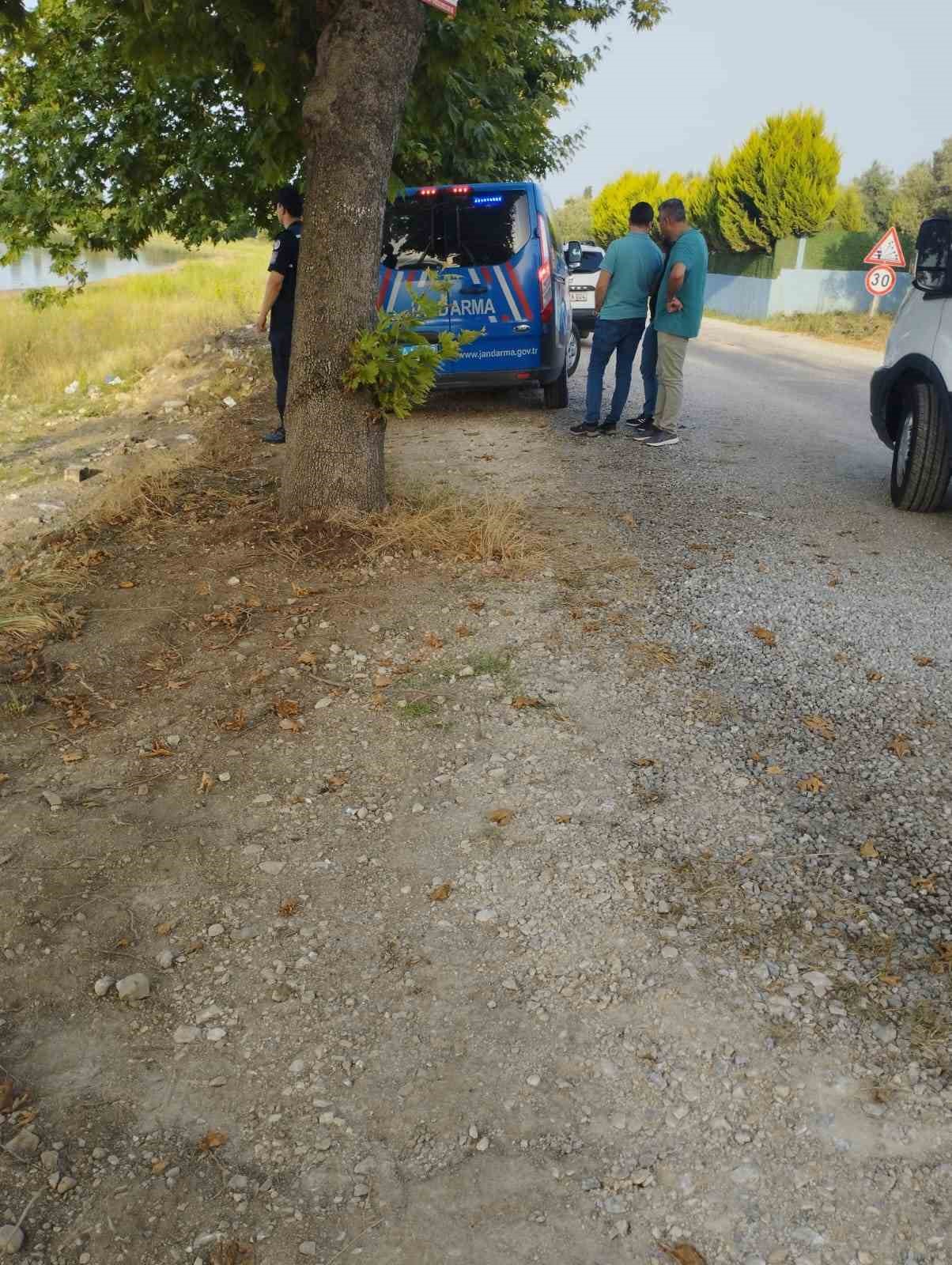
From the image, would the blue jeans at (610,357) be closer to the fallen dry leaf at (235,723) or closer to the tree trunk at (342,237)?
the tree trunk at (342,237)

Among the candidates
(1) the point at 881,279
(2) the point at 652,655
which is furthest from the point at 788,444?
(1) the point at 881,279

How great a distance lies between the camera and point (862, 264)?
33.1m

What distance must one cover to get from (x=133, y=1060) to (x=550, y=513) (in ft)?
15.9

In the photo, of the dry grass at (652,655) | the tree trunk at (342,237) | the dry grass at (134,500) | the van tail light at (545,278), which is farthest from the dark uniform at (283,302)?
the dry grass at (652,655)

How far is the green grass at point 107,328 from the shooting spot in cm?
1608

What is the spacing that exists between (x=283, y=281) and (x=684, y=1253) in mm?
7147

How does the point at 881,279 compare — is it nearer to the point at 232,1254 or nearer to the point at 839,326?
the point at 839,326

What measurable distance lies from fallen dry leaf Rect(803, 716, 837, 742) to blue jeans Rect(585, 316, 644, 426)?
515 centimetres

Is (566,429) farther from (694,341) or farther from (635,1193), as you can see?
(694,341)

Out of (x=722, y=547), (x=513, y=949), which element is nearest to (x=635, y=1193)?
(x=513, y=949)

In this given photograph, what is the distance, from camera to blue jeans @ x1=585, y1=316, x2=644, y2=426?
29.3 feet

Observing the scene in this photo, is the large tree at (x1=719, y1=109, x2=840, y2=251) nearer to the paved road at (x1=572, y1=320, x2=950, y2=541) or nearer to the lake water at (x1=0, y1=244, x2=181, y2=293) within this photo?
the paved road at (x1=572, y1=320, x2=950, y2=541)

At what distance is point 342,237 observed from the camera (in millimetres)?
5781

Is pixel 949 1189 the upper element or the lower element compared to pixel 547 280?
lower
